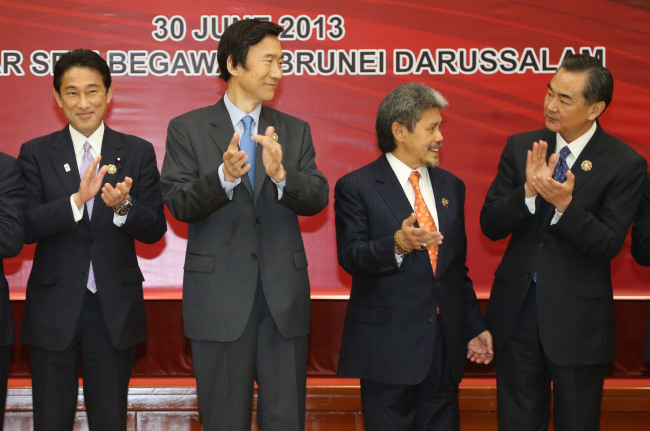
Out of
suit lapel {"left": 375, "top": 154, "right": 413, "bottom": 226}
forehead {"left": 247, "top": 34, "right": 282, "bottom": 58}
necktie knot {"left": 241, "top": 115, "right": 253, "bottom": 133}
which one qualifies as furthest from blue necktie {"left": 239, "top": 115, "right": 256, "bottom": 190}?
suit lapel {"left": 375, "top": 154, "right": 413, "bottom": 226}

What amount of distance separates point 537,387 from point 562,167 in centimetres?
80

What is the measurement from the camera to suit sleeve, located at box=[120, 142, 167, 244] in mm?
2719

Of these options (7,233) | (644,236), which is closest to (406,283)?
(644,236)

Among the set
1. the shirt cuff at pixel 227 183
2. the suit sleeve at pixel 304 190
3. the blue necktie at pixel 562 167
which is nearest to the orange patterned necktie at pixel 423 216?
the suit sleeve at pixel 304 190

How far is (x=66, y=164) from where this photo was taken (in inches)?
112

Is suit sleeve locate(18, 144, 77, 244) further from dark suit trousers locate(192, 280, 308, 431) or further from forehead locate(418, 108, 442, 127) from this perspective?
forehead locate(418, 108, 442, 127)

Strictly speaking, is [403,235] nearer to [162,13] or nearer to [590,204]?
[590,204]

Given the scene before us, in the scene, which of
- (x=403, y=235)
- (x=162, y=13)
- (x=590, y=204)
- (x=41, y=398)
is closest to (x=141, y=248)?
(x=162, y=13)

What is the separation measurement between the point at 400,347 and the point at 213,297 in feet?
2.22

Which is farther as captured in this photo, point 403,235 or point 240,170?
point 403,235

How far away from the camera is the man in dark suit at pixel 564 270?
269 cm

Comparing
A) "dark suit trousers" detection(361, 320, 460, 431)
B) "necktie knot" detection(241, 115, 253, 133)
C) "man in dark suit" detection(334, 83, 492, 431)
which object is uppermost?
"necktie knot" detection(241, 115, 253, 133)

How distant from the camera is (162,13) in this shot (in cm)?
430

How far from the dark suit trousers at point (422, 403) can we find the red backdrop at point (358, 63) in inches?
64.4
